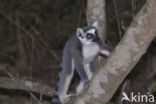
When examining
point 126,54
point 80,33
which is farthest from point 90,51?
point 126,54

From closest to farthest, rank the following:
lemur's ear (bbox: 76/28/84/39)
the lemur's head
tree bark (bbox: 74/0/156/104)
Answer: tree bark (bbox: 74/0/156/104) < the lemur's head < lemur's ear (bbox: 76/28/84/39)

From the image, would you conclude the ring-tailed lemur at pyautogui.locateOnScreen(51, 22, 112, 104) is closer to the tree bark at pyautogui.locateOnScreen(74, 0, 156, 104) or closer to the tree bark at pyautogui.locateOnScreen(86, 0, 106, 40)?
the tree bark at pyautogui.locateOnScreen(86, 0, 106, 40)

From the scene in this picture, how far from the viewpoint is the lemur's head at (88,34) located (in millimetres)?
7403

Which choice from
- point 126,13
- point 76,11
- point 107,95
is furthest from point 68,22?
point 107,95

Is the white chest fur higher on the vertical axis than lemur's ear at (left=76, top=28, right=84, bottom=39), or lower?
lower

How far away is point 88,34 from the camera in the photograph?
7.71 meters

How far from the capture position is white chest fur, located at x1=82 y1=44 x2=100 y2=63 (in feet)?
25.8

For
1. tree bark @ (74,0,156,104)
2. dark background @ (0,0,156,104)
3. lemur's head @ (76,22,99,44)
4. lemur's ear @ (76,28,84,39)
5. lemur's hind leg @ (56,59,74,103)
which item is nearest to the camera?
tree bark @ (74,0,156,104)

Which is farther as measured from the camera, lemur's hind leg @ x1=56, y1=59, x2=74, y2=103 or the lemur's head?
lemur's hind leg @ x1=56, y1=59, x2=74, y2=103

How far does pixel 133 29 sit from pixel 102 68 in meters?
0.84

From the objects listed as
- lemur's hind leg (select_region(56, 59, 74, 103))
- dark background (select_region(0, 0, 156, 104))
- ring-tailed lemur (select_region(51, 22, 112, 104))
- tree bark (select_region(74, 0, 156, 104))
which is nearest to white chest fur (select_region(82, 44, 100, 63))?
ring-tailed lemur (select_region(51, 22, 112, 104))

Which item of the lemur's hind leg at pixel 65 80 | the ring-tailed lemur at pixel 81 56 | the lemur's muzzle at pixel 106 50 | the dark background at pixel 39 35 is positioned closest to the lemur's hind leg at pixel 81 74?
the ring-tailed lemur at pixel 81 56

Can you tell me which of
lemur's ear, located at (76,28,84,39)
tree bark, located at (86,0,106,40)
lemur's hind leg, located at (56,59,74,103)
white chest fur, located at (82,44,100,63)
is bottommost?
lemur's hind leg, located at (56,59,74,103)

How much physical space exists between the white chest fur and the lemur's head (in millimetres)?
123
